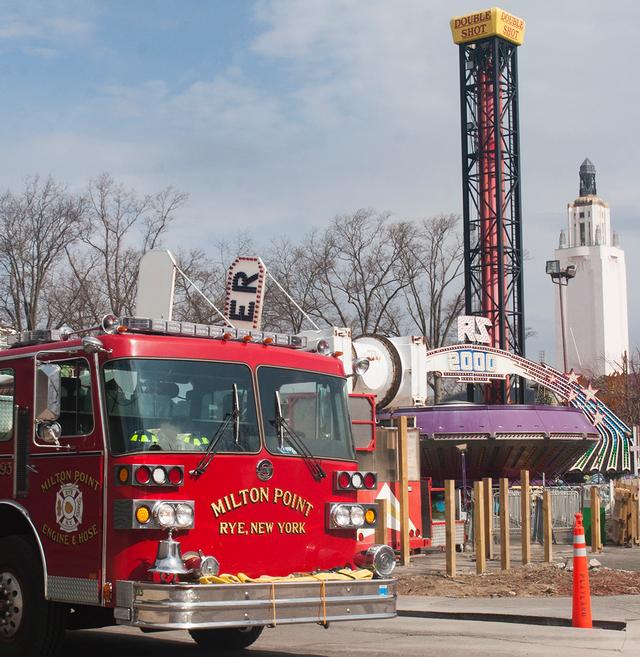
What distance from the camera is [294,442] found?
962cm

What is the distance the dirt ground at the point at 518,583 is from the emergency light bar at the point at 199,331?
21.1 ft

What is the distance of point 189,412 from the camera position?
9.02 m

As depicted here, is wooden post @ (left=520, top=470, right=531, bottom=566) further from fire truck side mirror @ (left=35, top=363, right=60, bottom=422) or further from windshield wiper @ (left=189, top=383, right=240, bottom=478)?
fire truck side mirror @ (left=35, top=363, right=60, bottom=422)

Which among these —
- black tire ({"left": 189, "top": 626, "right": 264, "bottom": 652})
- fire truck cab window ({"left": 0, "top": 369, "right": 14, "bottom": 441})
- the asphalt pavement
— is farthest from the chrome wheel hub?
black tire ({"left": 189, "top": 626, "right": 264, "bottom": 652})

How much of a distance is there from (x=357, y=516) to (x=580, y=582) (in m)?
3.07

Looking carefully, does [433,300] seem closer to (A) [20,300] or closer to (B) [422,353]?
(A) [20,300]

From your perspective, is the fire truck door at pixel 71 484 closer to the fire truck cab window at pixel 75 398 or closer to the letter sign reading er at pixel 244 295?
the fire truck cab window at pixel 75 398

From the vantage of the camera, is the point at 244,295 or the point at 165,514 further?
the point at 244,295

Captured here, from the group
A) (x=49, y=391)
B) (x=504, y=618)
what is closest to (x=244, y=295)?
(x=504, y=618)

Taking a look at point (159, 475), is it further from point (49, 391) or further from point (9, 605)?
point (9, 605)

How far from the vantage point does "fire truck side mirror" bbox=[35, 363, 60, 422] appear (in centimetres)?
881

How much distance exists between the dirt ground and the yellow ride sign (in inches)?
2119

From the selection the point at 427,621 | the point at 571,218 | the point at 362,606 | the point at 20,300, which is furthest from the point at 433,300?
the point at 571,218

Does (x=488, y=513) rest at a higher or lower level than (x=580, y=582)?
higher
